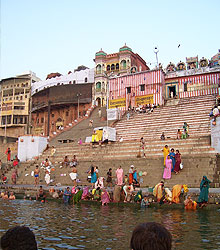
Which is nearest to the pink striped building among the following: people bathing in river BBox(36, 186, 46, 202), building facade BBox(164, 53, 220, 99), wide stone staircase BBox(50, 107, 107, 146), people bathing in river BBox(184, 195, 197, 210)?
building facade BBox(164, 53, 220, 99)

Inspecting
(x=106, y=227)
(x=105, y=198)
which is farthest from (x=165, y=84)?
(x=106, y=227)

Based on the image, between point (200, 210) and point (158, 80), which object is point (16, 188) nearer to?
point (200, 210)

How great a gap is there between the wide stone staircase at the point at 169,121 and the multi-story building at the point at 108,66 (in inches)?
689

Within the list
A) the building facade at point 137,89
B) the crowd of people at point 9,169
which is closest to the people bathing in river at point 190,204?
the crowd of people at point 9,169

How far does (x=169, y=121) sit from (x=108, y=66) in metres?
25.1

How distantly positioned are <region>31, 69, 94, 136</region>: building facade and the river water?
115 ft

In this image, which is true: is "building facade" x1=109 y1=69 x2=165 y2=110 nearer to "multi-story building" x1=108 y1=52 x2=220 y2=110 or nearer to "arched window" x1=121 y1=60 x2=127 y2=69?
"multi-story building" x1=108 y1=52 x2=220 y2=110

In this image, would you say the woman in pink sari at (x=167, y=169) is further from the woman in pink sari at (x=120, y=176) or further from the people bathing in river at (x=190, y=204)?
the people bathing in river at (x=190, y=204)

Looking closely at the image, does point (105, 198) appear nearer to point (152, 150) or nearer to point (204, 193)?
point (204, 193)

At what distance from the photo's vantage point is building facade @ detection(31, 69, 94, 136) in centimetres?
4631

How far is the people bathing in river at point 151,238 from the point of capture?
2.04 m

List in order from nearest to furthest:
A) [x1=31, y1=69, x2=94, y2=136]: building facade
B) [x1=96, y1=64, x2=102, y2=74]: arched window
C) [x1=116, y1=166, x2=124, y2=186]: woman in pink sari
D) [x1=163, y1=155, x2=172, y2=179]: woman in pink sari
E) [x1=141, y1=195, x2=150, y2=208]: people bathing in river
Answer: [x1=141, y1=195, x2=150, y2=208]: people bathing in river < [x1=163, y1=155, x2=172, y2=179]: woman in pink sari < [x1=116, y1=166, x2=124, y2=186]: woman in pink sari < [x1=31, y1=69, x2=94, y2=136]: building facade < [x1=96, y1=64, x2=102, y2=74]: arched window

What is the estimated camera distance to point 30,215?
9.26 metres

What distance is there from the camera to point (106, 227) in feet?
23.8
